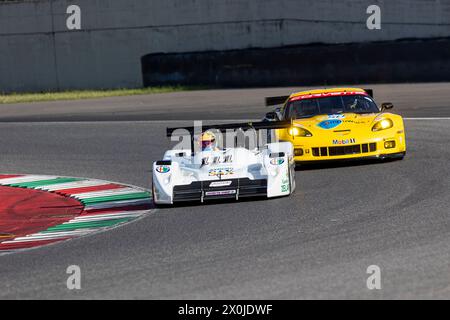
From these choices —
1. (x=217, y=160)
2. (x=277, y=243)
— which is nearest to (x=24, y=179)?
(x=217, y=160)

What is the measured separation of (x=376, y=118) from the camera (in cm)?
1430

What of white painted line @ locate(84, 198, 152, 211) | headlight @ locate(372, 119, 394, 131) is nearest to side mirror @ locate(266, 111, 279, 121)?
headlight @ locate(372, 119, 394, 131)

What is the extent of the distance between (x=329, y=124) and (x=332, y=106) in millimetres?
843

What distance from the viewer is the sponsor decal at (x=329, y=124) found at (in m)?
14.1

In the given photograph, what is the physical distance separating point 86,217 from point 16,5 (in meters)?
22.6

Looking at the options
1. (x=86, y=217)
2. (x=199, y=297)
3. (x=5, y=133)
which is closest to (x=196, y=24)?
(x=5, y=133)

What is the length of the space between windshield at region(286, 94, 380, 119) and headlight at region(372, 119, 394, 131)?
656 mm

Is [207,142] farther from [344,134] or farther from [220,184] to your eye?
[344,134]

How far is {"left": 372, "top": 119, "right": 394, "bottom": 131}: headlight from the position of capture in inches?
553

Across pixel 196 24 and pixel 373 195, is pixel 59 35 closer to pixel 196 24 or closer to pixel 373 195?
pixel 196 24

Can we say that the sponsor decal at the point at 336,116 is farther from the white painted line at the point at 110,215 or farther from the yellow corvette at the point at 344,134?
the white painted line at the point at 110,215

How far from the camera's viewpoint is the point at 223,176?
1165 cm

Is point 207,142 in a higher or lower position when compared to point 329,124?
lower

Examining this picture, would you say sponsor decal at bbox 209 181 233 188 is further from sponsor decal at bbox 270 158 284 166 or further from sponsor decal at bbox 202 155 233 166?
sponsor decal at bbox 270 158 284 166
